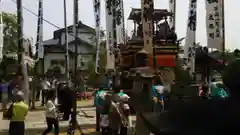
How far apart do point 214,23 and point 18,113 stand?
10.4 metres

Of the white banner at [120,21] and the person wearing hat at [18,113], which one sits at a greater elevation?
the white banner at [120,21]

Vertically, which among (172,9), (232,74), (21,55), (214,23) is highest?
(172,9)

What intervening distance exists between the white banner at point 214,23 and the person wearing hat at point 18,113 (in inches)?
376

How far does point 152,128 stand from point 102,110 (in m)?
8.07

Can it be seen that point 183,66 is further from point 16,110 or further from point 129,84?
point 16,110

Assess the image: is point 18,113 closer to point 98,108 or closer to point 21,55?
point 98,108

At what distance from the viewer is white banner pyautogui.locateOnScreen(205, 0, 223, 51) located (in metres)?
16.2

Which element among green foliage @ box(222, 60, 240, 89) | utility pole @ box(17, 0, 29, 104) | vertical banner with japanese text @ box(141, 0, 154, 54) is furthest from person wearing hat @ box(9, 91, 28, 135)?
green foliage @ box(222, 60, 240, 89)

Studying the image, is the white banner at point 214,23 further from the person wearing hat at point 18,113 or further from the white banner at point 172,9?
the person wearing hat at point 18,113

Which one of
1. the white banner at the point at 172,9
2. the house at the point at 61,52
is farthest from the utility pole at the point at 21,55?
the house at the point at 61,52

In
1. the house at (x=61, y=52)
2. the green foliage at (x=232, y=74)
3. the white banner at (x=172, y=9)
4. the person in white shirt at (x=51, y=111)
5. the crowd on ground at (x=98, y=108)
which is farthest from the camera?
the house at (x=61, y=52)

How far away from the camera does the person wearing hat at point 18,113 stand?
9039mm

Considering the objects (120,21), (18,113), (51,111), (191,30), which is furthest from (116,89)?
(191,30)

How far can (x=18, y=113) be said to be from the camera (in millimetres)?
9133
